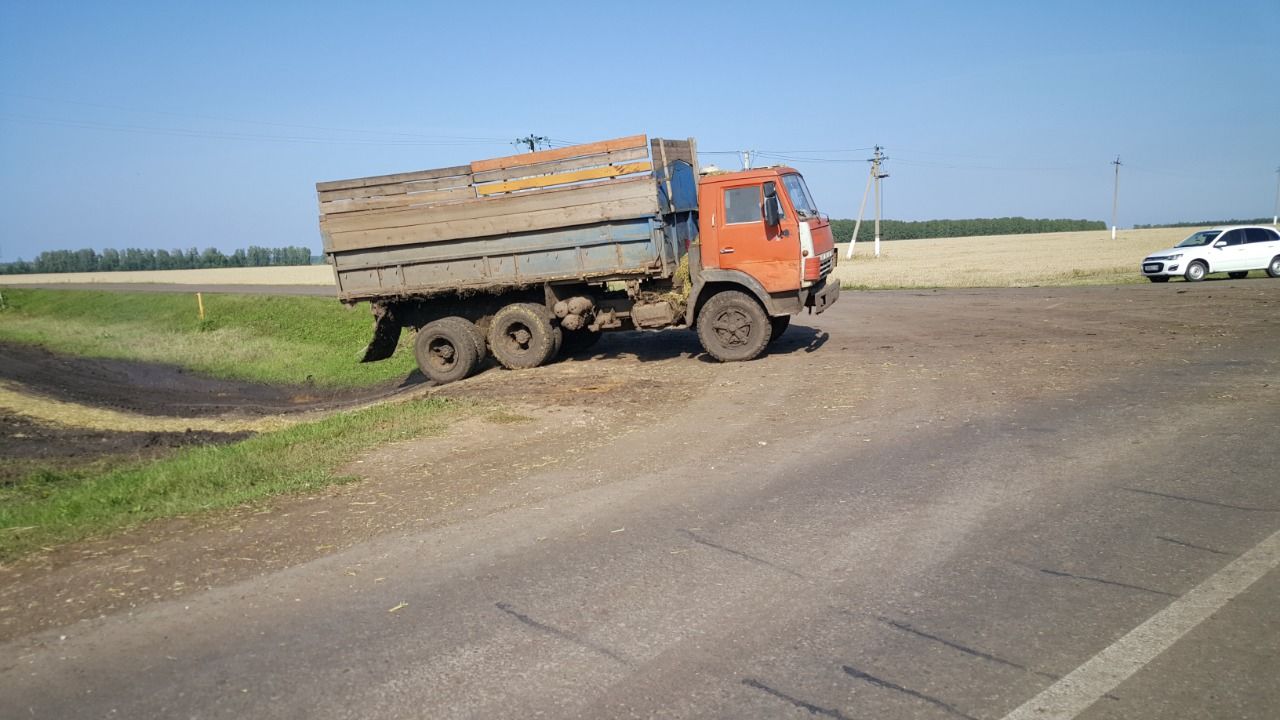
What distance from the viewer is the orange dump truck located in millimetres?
13055

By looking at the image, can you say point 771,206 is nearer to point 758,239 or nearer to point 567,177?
point 758,239

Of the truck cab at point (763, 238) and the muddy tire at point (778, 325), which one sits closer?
the truck cab at point (763, 238)

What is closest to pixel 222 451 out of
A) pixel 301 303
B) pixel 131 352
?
pixel 131 352

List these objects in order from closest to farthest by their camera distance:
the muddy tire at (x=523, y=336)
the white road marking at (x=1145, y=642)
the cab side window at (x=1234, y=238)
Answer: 1. the white road marking at (x=1145, y=642)
2. the muddy tire at (x=523, y=336)
3. the cab side window at (x=1234, y=238)

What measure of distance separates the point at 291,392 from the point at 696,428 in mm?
14068

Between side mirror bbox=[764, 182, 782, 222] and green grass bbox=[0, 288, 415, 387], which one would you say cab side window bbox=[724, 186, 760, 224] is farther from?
green grass bbox=[0, 288, 415, 387]

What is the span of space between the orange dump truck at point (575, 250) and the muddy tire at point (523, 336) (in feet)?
0.08

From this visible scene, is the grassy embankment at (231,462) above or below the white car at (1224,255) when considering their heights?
below

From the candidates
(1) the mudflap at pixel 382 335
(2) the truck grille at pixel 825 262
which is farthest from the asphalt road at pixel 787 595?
(1) the mudflap at pixel 382 335

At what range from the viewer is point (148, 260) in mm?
102438

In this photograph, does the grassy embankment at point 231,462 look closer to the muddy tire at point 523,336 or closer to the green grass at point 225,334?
the green grass at point 225,334

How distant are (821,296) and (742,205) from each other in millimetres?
1870

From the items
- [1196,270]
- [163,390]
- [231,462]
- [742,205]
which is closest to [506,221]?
[742,205]

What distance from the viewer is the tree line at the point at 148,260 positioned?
101m
